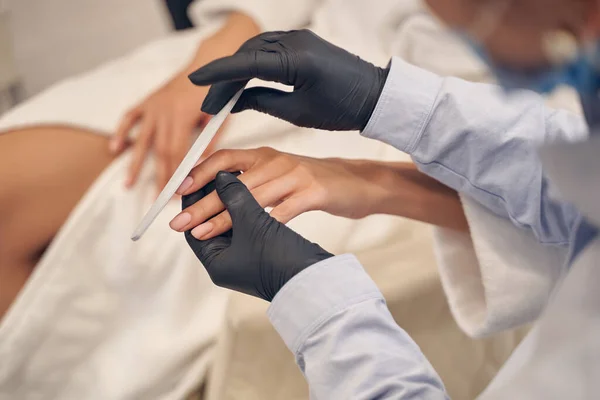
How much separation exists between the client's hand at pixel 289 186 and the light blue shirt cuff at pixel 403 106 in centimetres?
8

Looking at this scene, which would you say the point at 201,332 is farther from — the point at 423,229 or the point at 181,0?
the point at 181,0

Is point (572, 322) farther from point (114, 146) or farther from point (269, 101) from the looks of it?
point (114, 146)

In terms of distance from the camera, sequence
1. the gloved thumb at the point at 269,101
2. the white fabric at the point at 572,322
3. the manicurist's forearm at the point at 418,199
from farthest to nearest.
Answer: the manicurist's forearm at the point at 418,199 < the gloved thumb at the point at 269,101 < the white fabric at the point at 572,322

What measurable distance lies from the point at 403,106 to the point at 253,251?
22 centimetres

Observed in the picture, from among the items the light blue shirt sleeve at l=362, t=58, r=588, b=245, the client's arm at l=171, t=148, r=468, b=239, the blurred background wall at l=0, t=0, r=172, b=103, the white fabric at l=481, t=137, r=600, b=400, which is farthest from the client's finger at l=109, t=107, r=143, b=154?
the blurred background wall at l=0, t=0, r=172, b=103

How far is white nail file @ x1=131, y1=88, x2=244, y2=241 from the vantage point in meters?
0.52

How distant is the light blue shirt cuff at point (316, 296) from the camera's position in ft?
1.53

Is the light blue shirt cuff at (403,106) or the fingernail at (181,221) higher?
the light blue shirt cuff at (403,106)

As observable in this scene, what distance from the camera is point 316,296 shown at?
0.47 m

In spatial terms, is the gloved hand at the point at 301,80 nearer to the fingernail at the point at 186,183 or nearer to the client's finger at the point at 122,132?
the fingernail at the point at 186,183

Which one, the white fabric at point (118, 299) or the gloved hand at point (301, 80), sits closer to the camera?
the gloved hand at point (301, 80)

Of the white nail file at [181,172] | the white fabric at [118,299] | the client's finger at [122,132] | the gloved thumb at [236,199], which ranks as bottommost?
the white fabric at [118,299]

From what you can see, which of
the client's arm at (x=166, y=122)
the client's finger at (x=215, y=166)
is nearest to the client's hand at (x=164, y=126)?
the client's arm at (x=166, y=122)

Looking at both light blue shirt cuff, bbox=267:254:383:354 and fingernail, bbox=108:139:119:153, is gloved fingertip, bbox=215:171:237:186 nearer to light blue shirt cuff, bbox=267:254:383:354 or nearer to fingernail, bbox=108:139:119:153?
light blue shirt cuff, bbox=267:254:383:354
